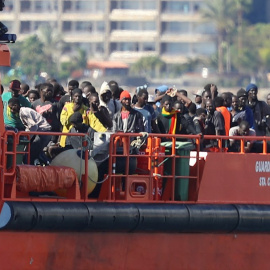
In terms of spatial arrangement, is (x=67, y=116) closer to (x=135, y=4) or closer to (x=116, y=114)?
(x=116, y=114)

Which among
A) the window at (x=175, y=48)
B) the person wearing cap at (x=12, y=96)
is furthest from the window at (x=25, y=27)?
the person wearing cap at (x=12, y=96)

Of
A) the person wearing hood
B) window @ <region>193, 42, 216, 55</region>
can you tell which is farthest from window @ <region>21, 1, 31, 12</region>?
the person wearing hood

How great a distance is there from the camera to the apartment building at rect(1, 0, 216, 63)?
123312 mm

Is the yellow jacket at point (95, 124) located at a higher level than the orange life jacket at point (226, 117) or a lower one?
lower

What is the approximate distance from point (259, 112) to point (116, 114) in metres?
3.24

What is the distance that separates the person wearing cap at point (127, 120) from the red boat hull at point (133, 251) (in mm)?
1569

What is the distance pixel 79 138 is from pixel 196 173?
1.67 metres

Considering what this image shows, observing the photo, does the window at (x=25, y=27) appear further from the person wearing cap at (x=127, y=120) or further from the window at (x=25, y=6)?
the person wearing cap at (x=127, y=120)

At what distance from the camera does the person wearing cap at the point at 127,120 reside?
15.3m

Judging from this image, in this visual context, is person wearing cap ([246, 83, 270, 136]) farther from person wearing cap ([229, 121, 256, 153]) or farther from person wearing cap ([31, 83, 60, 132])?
person wearing cap ([31, 83, 60, 132])

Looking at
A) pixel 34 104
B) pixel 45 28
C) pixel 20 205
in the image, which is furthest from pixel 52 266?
pixel 45 28

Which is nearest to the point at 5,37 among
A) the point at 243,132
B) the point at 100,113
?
the point at 100,113

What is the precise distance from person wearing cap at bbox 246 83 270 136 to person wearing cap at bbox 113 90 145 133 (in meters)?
2.72

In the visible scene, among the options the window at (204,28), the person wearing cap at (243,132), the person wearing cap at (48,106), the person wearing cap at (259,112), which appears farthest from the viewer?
the window at (204,28)
